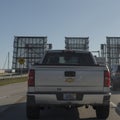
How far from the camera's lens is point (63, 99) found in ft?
42.7

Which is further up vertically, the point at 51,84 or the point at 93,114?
the point at 51,84

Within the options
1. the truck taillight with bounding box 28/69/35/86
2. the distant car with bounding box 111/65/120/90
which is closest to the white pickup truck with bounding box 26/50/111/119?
the truck taillight with bounding box 28/69/35/86

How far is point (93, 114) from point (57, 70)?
123 inches

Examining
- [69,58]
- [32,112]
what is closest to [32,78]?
[32,112]

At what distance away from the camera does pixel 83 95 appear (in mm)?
12969

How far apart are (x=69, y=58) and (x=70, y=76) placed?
2.51m

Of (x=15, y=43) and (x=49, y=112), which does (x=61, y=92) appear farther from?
(x=15, y=43)

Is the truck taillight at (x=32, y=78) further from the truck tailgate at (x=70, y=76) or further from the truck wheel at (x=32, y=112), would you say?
the truck wheel at (x=32, y=112)

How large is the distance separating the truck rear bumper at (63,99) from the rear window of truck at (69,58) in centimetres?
246

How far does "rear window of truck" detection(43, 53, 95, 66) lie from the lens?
1527cm

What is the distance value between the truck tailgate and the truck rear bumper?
0.29 meters

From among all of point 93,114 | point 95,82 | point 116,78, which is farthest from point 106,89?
point 116,78

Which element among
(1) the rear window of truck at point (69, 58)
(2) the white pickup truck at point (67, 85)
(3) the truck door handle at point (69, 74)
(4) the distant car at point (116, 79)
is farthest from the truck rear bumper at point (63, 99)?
(4) the distant car at point (116, 79)

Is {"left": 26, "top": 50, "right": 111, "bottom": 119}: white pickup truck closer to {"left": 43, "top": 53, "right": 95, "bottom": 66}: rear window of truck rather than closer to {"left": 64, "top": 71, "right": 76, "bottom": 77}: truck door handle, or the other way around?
{"left": 64, "top": 71, "right": 76, "bottom": 77}: truck door handle
